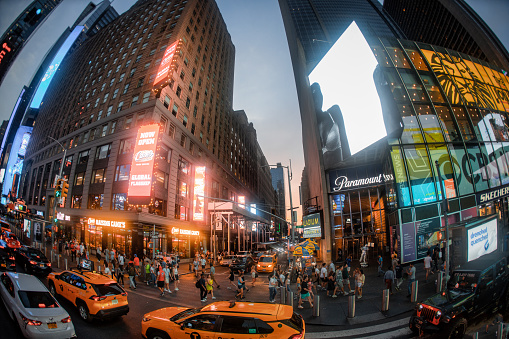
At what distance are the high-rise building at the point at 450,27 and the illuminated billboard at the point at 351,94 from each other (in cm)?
4140

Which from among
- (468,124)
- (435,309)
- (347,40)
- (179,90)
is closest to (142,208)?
(179,90)

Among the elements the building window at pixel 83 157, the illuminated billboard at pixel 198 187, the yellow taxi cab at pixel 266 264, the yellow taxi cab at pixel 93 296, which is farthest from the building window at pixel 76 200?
the yellow taxi cab at pixel 93 296

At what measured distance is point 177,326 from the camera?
6742mm

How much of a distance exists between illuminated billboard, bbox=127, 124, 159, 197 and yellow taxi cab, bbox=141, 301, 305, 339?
17582 mm

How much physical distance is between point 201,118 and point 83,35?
352ft

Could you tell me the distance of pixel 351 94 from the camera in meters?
22.1

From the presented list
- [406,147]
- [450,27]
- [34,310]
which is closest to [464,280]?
[34,310]

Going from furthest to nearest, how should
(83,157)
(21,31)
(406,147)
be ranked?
1. (83,157)
2. (406,147)
3. (21,31)

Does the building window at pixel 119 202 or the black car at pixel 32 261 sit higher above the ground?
the building window at pixel 119 202

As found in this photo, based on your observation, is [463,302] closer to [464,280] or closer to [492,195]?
[464,280]

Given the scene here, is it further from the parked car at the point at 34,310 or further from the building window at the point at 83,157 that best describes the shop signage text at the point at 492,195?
the building window at the point at 83,157

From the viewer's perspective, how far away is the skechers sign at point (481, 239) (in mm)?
15531

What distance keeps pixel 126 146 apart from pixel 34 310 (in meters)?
26.4

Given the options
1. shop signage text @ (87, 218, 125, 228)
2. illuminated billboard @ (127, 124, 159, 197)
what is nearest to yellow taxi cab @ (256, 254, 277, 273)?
illuminated billboard @ (127, 124, 159, 197)
